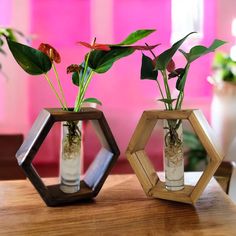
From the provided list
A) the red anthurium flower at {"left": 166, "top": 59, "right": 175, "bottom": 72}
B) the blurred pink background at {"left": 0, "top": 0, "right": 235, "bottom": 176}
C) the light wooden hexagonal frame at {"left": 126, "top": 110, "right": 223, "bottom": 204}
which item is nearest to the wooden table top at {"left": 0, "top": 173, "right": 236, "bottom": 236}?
the light wooden hexagonal frame at {"left": 126, "top": 110, "right": 223, "bottom": 204}

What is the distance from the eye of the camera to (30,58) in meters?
0.88

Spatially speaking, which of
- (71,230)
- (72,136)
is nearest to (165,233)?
(71,230)

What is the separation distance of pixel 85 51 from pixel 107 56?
1.41 m

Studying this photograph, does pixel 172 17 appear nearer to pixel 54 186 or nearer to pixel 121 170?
pixel 121 170

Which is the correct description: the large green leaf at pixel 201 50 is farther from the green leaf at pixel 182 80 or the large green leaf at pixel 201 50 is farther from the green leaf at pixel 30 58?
the green leaf at pixel 30 58

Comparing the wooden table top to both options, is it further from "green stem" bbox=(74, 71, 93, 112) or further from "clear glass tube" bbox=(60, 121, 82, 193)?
"green stem" bbox=(74, 71, 93, 112)

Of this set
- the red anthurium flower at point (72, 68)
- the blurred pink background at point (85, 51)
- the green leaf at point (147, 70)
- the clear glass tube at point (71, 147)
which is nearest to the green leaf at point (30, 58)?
the red anthurium flower at point (72, 68)

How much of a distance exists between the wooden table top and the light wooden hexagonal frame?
0.09 ft

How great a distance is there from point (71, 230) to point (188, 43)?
6.03 feet

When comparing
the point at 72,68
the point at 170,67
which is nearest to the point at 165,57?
the point at 170,67

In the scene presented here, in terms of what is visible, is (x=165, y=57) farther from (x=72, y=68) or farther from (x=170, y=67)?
(x=72, y=68)

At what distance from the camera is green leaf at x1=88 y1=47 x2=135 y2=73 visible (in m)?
0.89

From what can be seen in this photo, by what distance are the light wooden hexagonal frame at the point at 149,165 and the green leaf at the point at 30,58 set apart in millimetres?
304

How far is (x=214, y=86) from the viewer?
2262mm
